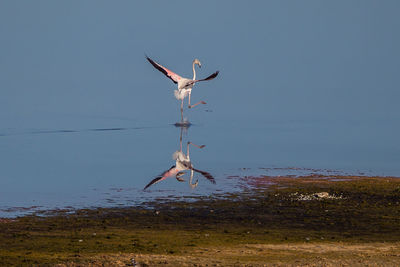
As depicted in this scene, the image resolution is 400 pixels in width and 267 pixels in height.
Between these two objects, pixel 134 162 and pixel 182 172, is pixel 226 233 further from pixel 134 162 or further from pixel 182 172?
pixel 134 162

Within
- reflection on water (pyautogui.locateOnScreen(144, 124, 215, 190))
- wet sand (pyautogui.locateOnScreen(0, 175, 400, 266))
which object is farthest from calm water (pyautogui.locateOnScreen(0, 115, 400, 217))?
wet sand (pyautogui.locateOnScreen(0, 175, 400, 266))

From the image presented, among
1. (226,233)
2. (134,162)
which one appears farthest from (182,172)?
(226,233)

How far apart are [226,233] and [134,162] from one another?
68.0 ft

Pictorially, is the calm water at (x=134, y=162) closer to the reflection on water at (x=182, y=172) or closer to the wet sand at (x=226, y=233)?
the reflection on water at (x=182, y=172)

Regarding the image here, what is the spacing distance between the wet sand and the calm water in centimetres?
222

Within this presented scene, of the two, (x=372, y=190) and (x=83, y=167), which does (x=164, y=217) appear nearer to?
(x=372, y=190)

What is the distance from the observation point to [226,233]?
15.2 meters

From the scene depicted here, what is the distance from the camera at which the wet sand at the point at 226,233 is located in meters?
12.5

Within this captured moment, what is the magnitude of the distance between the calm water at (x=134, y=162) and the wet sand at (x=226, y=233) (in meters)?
2.22

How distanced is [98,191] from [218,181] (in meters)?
5.06

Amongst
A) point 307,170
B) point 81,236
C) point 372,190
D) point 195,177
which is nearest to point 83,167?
point 195,177

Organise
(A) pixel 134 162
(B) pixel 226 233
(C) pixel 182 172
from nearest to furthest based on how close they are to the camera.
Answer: (B) pixel 226 233 → (C) pixel 182 172 → (A) pixel 134 162

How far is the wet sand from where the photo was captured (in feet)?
41.0

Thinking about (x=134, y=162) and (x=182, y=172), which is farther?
(x=134, y=162)
